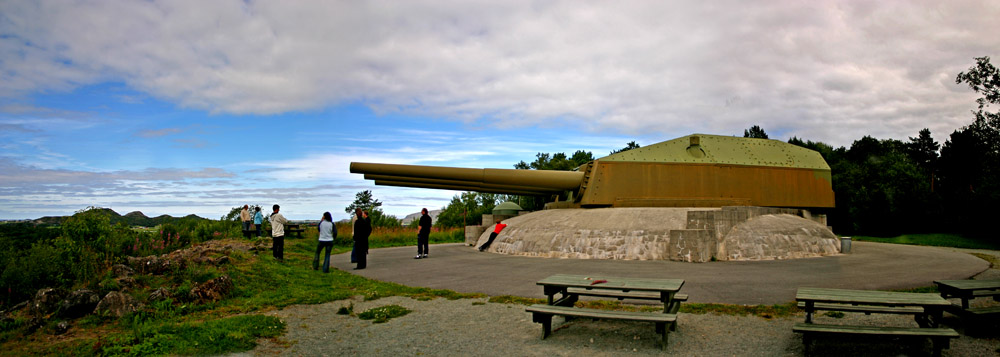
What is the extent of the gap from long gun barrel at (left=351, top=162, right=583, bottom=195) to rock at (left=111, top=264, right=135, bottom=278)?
5.98 metres

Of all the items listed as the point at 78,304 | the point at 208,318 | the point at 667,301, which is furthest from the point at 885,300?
the point at 78,304

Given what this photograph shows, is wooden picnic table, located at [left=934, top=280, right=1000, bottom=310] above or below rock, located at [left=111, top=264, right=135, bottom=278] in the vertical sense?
above

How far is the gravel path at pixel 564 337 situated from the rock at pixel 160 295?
1438 mm

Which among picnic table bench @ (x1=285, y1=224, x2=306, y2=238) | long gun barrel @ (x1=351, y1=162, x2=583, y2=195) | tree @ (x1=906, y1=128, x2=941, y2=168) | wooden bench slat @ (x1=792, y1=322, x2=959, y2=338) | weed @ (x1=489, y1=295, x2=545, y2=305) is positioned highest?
tree @ (x1=906, y1=128, x2=941, y2=168)

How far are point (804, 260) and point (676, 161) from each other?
4.44 metres

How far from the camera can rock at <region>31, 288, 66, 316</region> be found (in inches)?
230

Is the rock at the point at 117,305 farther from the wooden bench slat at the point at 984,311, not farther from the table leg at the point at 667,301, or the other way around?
the wooden bench slat at the point at 984,311

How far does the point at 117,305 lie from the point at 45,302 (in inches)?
28.8

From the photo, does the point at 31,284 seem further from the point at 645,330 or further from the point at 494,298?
the point at 645,330

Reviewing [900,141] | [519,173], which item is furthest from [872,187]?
[519,173]

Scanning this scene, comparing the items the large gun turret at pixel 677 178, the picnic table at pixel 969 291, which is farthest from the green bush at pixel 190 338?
the large gun turret at pixel 677 178

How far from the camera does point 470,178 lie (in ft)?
50.8

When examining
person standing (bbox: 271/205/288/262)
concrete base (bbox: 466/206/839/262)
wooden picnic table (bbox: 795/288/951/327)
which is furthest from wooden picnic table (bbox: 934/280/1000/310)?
person standing (bbox: 271/205/288/262)

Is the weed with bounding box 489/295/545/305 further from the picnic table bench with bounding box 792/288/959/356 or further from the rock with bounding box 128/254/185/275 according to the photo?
the rock with bounding box 128/254/185/275
